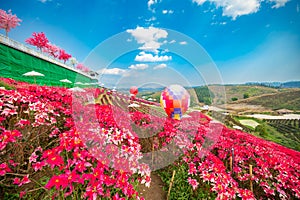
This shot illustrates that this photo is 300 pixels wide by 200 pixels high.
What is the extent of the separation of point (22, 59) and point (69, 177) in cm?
1211

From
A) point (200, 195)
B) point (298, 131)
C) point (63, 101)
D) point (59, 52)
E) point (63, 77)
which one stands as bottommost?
point (298, 131)

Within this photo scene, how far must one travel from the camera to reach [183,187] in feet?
8.48

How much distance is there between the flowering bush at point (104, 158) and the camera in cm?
143

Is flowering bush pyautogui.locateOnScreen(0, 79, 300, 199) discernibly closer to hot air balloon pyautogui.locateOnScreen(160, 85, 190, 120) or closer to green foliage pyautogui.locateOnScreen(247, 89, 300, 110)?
hot air balloon pyautogui.locateOnScreen(160, 85, 190, 120)

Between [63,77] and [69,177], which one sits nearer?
[69,177]

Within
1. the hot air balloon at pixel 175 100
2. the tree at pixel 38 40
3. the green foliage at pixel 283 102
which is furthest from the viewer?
the green foliage at pixel 283 102

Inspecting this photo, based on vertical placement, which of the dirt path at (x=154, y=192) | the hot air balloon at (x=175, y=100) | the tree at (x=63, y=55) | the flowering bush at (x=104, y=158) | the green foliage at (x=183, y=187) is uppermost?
the tree at (x=63, y=55)

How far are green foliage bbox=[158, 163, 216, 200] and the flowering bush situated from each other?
1.1 inches

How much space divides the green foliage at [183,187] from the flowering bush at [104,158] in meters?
0.03

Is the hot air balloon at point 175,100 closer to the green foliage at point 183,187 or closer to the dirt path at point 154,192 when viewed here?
Answer: the green foliage at point 183,187

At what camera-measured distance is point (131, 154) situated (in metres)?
1.88

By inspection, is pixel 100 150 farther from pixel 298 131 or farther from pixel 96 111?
pixel 298 131

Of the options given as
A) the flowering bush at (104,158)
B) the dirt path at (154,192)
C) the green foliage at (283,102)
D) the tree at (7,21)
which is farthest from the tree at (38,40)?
the green foliage at (283,102)

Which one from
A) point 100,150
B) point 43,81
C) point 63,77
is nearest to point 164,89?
point 100,150
